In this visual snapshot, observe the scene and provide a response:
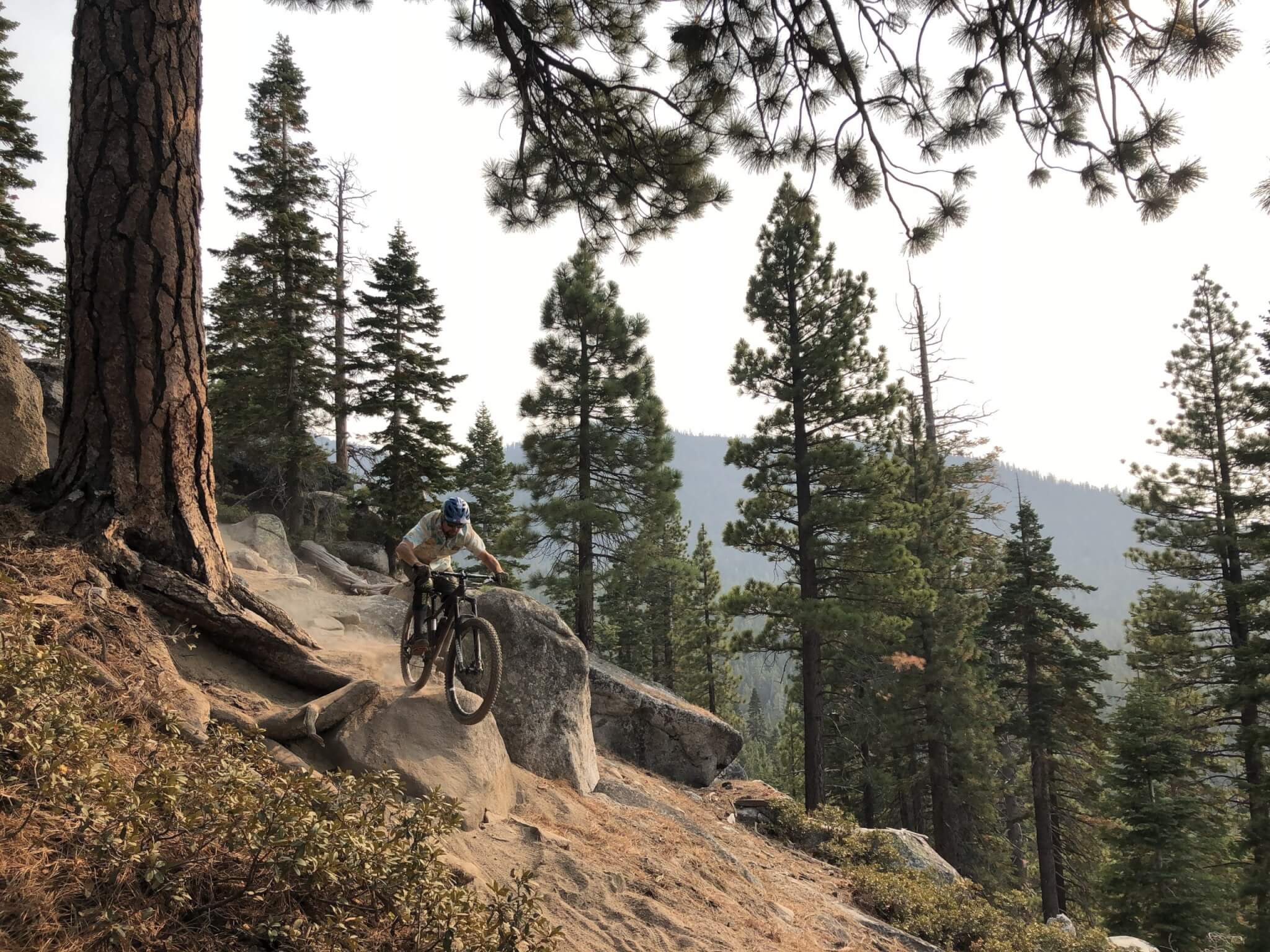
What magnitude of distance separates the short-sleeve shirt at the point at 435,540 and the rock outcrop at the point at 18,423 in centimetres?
339

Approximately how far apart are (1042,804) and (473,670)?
2135cm

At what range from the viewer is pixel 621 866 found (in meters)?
5.77

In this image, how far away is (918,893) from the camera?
30.5 feet

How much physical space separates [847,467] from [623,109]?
38.9 feet

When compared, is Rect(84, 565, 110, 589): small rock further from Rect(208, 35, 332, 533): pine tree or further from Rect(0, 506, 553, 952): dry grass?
Rect(208, 35, 332, 533): pine tree

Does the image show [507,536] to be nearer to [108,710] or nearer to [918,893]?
[918,893]

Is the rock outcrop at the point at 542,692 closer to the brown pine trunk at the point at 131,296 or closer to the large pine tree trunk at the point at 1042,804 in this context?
the brown pine trunk at the point at 131,296

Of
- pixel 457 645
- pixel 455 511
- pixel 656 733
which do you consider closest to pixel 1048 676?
pixel 656 733

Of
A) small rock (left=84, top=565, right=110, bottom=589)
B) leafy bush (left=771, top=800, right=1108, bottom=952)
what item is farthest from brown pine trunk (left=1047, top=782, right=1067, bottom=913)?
small rock (left=84, top=565, right=110, bottom=589)

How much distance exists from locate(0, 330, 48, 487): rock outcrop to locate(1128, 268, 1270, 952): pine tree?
75.0 feet

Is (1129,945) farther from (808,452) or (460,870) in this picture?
(460,870)

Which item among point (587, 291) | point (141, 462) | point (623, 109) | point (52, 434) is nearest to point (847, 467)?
point (587, 291)

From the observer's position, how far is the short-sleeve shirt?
640 centimetres

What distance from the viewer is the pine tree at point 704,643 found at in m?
33.8
